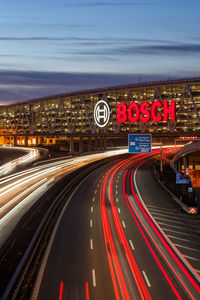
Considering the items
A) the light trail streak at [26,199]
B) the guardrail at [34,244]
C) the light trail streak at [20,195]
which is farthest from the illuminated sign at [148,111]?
the guardrail at [34,244]

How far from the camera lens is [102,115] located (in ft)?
414

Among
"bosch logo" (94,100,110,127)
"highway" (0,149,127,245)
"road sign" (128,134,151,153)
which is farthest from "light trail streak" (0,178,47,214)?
"bosch logo" (94,100,110,127)

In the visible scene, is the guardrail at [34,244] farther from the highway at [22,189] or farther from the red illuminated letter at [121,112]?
the red illuminated letter at [121,112]

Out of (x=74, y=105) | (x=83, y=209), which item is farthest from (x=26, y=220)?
(x=74, y=105)

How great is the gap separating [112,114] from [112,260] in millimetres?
105057

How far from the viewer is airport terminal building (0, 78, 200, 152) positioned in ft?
323

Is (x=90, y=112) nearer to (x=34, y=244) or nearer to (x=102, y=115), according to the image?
(x=102, y=115)

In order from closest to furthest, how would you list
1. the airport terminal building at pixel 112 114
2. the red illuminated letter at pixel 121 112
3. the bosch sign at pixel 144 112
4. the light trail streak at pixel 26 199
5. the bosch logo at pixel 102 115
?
1. the light trail streak at pixel 26 199
2. the bosch sign at pixel 144 112
3. the red illuminated letter at pixel 121 112
4. the airport terminal building at pixel 112 114
5. the bosch logo at pixel 102 115

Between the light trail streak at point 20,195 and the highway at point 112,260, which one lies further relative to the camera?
the light trail streak at point 20,195

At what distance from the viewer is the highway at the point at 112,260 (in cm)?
1731

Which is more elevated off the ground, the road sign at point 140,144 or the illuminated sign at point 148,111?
the illuminated sign at point 148,111

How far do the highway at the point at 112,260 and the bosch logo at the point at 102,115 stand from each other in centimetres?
8327

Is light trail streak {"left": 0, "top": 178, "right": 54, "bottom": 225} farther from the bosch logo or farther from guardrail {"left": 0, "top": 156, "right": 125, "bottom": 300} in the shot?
the bosch logo

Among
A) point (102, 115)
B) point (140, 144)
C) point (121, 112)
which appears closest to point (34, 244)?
point (140, 144)
